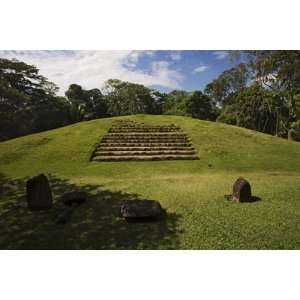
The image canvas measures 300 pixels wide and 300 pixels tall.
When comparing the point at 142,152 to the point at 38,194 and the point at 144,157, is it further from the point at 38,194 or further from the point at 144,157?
the point at 38,194

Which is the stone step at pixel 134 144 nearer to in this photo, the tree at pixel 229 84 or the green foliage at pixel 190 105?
the green foliage at pixel 190 105

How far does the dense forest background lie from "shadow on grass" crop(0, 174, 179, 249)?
7.99ft

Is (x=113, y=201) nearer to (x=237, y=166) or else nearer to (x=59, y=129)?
(x=59, y=129)

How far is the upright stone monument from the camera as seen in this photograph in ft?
24.9

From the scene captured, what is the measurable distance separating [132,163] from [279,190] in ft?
16.4

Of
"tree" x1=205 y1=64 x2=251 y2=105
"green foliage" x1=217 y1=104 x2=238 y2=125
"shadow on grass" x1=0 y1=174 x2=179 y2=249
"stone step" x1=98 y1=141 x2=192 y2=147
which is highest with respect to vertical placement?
"tree" x1=205 y1=64 x2=251 y2=105

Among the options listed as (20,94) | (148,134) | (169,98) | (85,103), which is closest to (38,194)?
(20,94)

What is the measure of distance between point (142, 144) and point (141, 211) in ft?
19.1

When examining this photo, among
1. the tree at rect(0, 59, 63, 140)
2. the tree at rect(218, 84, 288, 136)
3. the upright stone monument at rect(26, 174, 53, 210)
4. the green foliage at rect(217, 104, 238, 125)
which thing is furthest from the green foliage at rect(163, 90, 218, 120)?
the upright stone monument at rect(26, 174, 53, 210)

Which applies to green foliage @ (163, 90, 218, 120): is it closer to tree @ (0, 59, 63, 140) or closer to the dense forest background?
the dense forest background

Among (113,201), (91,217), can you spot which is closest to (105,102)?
(113,201)

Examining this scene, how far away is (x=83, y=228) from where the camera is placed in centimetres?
671

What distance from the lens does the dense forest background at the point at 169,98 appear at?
28.2ft
